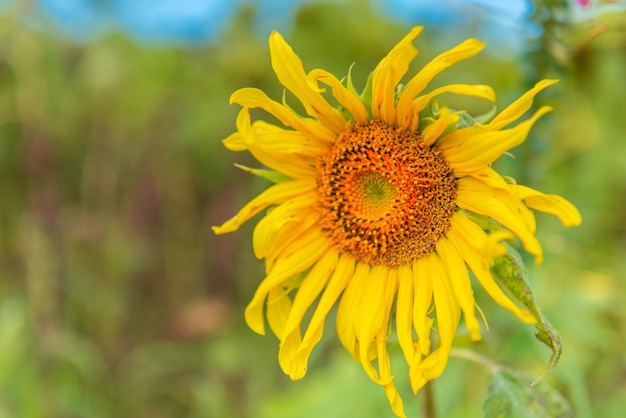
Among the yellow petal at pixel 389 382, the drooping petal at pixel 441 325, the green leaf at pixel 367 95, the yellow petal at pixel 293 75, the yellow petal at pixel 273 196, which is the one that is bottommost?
the yellow petal at pixel 389 382

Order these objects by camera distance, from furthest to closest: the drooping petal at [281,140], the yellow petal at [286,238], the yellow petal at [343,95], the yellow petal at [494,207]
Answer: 1. the yellow petal at [286,238]
2. the drooping petal at [281,140]
3. the yellow petal at [343,95]
4. the yellow petal at [494,207]

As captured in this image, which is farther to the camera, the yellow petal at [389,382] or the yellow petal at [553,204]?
the yellow petal at [389,382]

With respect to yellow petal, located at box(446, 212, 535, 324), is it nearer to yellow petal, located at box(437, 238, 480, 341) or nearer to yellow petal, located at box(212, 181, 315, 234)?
yellow petal, located at box(437, 238, 480, 341)

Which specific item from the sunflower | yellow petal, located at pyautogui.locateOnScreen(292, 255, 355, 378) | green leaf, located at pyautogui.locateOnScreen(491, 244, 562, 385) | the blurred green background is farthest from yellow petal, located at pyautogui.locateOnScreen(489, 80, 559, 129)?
the blurred green background

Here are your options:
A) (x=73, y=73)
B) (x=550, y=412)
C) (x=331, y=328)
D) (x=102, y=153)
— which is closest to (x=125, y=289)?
Result: (x=102, y=153)

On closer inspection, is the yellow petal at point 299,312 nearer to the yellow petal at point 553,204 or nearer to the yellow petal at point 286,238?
the yellow petal at point 286,238

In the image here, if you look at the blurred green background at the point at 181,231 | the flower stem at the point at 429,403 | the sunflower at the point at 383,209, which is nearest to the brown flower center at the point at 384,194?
the sunflower at the point at 383,209
